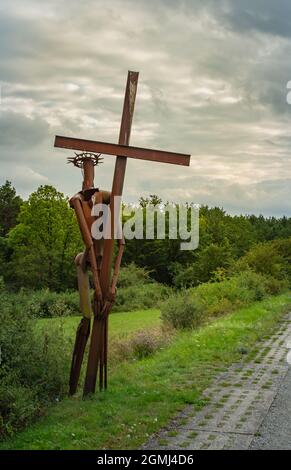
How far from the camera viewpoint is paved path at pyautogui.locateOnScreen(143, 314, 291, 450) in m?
7.35

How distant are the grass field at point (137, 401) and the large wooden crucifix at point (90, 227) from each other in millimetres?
807

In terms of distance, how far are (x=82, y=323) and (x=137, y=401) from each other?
1545 mm

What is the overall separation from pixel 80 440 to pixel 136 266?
43.0m

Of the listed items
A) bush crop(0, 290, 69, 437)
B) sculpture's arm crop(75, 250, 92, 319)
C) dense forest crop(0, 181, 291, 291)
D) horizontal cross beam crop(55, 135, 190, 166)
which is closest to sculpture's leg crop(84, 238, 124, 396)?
sculpture's arm crop(75, 250, 92, 319)

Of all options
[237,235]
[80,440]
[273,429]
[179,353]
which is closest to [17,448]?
[80,440]

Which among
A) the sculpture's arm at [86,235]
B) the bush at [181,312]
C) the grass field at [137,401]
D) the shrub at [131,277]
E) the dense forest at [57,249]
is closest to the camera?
the grass field at [137,401]

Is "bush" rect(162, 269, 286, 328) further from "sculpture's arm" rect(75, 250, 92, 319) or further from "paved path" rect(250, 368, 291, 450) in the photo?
"sculpture's arm" rect(75, 250, 92, 319)

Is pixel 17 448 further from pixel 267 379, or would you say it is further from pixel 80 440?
pixel 267 379

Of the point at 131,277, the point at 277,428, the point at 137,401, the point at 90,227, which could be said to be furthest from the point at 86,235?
the point at 131,277

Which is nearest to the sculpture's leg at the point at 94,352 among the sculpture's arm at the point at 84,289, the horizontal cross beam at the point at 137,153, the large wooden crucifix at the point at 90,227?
the large wooden crucifix at the point at 90,227

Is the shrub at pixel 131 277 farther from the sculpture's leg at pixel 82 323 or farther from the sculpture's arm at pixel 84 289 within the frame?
the sculpture's arm at pixel 84 289

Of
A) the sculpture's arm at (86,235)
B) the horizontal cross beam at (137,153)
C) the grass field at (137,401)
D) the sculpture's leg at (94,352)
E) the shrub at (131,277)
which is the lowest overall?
the grass field at (137,401)

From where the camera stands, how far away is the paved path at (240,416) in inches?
289

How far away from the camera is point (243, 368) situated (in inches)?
493
